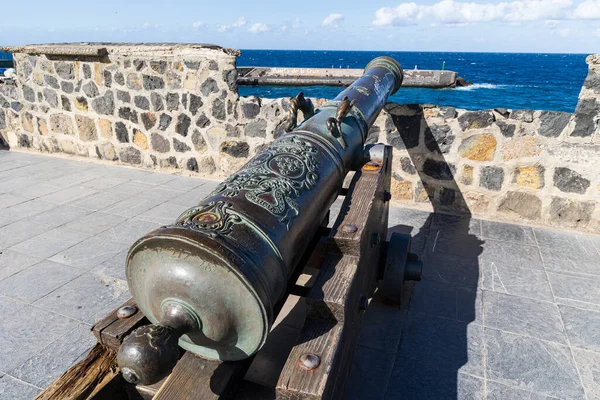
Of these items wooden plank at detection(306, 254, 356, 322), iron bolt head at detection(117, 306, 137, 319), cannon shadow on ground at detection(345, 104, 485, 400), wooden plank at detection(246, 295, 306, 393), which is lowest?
cannon shadow on ground at detection(345, 104, 485, 400)

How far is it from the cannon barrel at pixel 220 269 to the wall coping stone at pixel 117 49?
3.81 m

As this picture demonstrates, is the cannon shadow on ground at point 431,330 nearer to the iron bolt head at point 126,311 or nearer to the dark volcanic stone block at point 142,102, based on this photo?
the iron bolt head at point 126,311

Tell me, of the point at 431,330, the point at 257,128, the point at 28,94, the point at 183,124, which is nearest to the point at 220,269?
the point at 431,330

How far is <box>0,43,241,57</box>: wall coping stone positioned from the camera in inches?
205

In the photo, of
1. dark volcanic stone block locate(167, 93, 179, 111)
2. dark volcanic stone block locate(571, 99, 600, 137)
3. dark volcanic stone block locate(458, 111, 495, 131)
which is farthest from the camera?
dark volcanic stone block locate(167, 93, 179, 111)

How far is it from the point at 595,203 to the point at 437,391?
9.46ft

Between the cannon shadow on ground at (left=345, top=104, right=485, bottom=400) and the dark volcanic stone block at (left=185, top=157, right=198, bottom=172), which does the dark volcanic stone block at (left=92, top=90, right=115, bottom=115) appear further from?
the cannon shadow on ground at (left=345, top=104, right=485, bottom=400)

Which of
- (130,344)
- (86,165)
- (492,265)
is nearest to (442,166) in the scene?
(492,265)

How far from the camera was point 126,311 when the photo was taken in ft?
5.65

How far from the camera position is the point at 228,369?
1509 mm

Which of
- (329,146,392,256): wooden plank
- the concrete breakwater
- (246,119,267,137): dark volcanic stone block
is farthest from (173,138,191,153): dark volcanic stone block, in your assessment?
the concrete breakwater

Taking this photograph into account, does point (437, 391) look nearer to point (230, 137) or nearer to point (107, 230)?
point (107, 230)

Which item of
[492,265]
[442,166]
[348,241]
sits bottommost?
[492,265]

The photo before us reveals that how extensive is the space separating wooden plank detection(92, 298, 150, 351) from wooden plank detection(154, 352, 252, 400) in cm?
25
